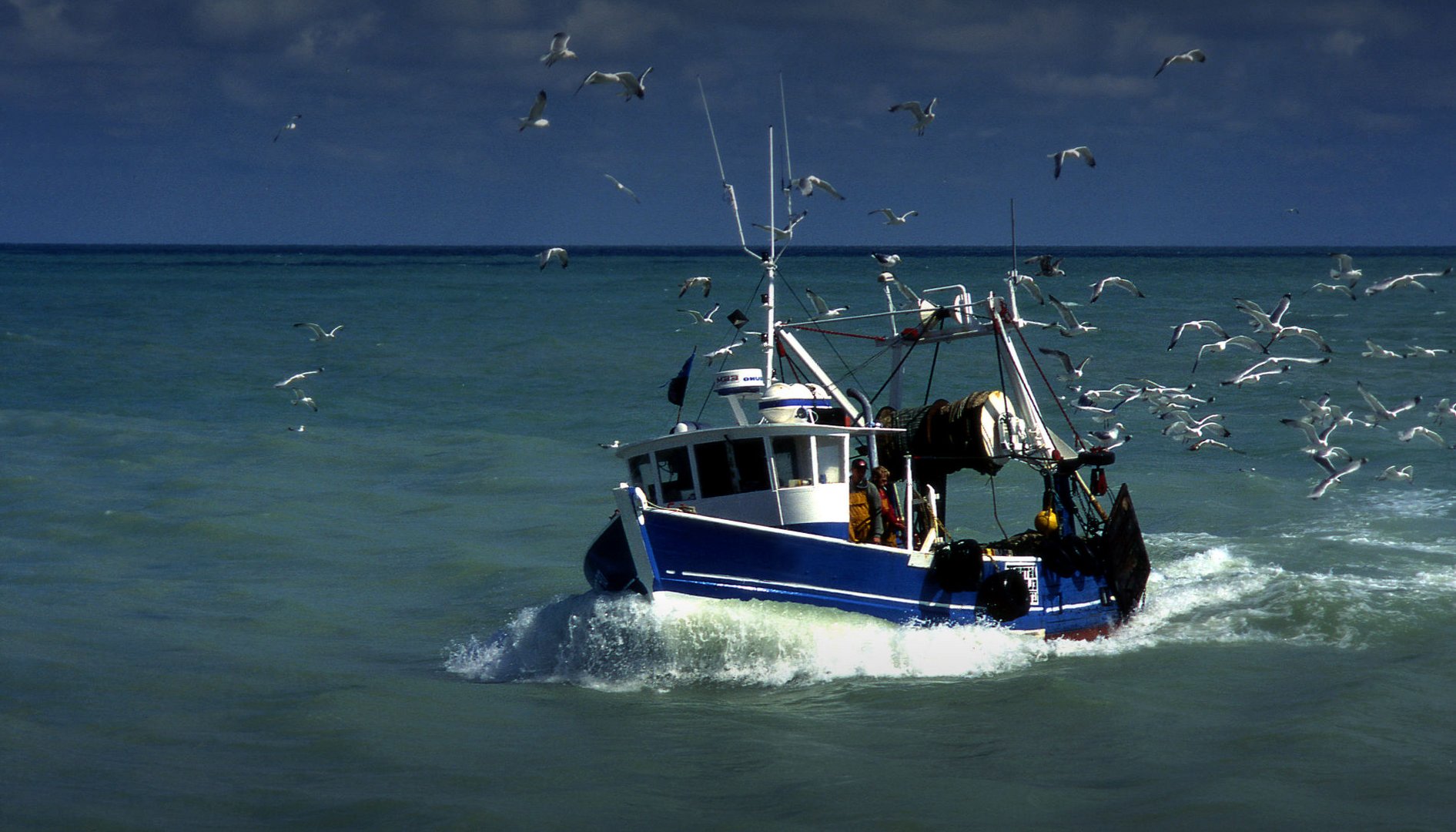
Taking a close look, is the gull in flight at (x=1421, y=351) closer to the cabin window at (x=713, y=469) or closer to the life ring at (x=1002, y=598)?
the life ring at (x=1002, y=598)

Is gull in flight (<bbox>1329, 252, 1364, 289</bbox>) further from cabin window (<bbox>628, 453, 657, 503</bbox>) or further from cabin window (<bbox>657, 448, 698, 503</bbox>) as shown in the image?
cabin window (<bbox>628, 453, 657, 503</bbox>)

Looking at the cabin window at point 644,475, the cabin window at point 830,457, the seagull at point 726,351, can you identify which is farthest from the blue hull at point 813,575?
the seagull at point 726,351

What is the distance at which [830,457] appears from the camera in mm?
14602

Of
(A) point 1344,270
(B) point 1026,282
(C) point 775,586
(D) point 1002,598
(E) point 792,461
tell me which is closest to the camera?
(C) point 775,586

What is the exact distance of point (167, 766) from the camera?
10703mm

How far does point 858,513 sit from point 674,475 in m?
1.88

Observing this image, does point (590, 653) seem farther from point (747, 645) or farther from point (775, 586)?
point (775, 586)

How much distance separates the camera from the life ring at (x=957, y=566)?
1495 centimetres

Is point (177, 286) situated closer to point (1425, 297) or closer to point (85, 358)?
point (85, 358)

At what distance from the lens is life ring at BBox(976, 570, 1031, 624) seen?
15.4 meters

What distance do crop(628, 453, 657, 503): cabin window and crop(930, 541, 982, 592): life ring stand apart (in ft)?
9.40

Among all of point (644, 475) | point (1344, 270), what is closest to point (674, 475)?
point (644, 475)

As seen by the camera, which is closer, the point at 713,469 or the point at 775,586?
the point at 775,586

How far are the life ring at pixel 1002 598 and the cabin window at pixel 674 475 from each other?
3184 millimetres
